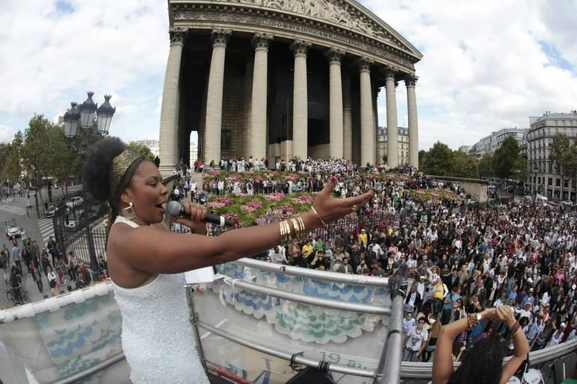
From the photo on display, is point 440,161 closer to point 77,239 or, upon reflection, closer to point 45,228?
point 45,228

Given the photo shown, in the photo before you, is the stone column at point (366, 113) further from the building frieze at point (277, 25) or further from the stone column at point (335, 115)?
the stone column at point (335, 115)

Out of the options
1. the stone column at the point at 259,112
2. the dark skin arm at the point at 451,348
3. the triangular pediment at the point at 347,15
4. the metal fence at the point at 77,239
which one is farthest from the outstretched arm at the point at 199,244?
the triangular pediment at the point at 347,15

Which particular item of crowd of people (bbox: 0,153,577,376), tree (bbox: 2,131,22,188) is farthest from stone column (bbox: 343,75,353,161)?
tree (bbox: 2,131,22,188)

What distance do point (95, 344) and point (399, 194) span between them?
76.2 feet

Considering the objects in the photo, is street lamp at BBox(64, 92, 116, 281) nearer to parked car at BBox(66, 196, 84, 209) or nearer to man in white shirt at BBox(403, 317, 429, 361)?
man in white shirt at BBox(403, 317, 429, 361)

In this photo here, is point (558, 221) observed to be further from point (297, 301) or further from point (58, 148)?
point (58, 148)

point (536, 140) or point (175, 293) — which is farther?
point (536, 140)

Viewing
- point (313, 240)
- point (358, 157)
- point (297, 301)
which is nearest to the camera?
point (297, 301)

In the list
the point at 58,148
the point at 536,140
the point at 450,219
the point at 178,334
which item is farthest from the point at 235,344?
the point at 536,140

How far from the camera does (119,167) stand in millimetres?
1728

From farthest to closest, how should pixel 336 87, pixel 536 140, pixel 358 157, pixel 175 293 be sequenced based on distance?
pixel 536 140, pixel 358 157, pixel 336 87, pixel 175 293

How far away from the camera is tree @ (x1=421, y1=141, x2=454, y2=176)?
3135 inches

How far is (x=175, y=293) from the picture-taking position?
176 centimetres

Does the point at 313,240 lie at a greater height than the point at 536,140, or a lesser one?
lesser
